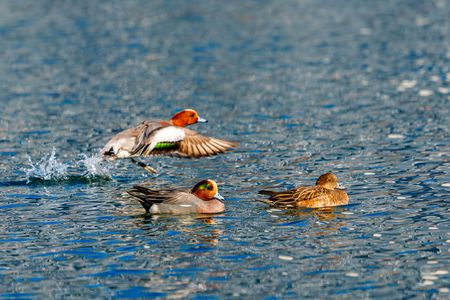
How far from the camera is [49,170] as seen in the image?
599 inches

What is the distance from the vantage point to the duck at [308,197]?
1272 centimetres

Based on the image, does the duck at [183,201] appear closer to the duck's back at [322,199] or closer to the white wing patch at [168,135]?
the duck's back at [322,199]

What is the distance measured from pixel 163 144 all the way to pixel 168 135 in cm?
17

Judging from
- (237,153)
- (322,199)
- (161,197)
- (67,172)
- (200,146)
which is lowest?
(322,199)

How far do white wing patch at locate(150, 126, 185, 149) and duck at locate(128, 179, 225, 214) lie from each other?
199cm

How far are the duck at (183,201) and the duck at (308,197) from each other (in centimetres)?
69

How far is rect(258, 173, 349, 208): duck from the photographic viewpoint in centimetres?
1272

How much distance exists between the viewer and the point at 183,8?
1532 inches

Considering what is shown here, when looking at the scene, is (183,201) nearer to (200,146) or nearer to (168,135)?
(200,146)

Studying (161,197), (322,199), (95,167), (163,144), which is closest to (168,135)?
(163,144)

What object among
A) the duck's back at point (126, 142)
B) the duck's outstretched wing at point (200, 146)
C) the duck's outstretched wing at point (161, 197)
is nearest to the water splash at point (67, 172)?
the duck's back at point (126, 142)

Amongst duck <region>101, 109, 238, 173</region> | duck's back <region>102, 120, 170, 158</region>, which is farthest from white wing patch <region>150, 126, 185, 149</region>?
duck's back <region>102, 120, 170, 158</region>

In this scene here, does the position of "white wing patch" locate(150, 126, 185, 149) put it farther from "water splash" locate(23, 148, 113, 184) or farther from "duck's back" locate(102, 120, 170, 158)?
"water splash" locate(23, 148, 113, 184)

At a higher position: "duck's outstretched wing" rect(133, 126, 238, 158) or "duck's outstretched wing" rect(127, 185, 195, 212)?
"duck's outstretched wing" rect(133, 126, 238, 158)
